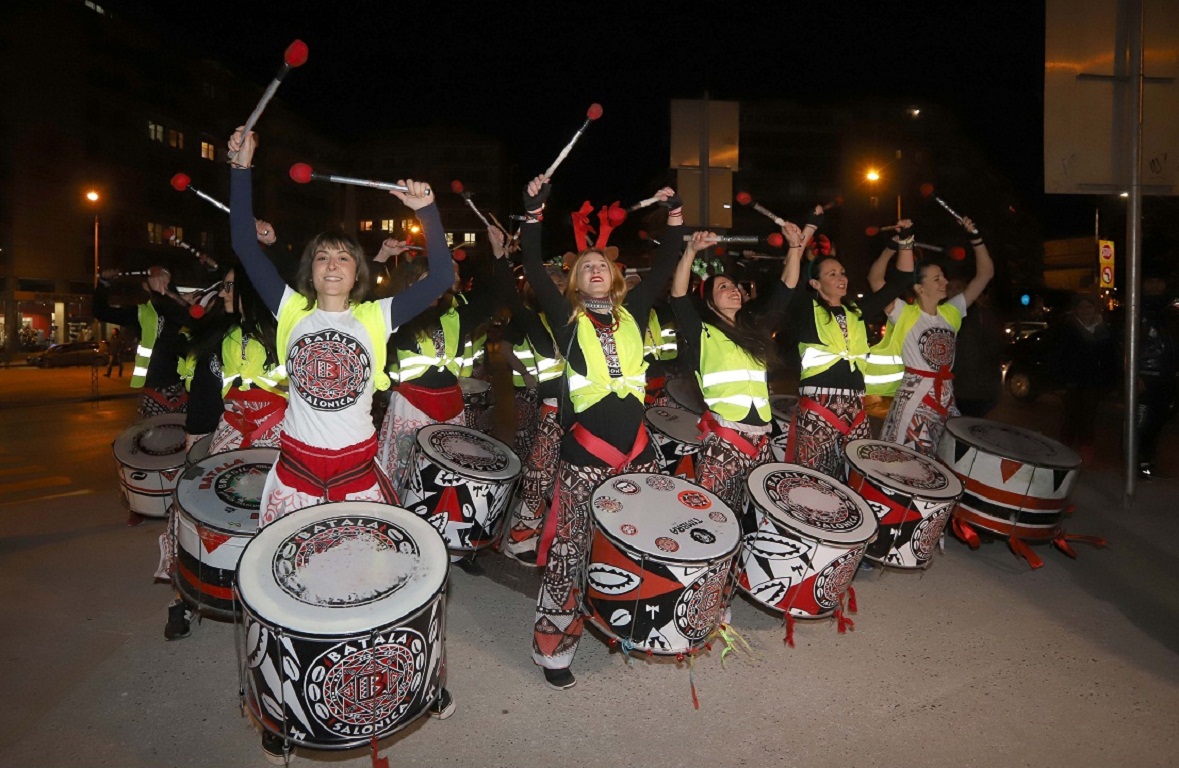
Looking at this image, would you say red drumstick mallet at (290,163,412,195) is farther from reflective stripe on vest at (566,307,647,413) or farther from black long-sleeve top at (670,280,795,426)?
black long-sleeve top at (670,280,795,426)

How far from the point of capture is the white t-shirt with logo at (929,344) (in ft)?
17.5

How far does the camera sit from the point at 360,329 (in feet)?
9.75

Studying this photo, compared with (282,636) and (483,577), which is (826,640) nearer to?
(483,577)

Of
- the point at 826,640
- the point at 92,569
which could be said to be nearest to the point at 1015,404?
Answer: the point at 826,640

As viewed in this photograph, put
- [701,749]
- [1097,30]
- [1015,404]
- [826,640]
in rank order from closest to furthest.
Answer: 1. [701,749]
2. [826,640]
3. [1097,30]
4. [1015,404]

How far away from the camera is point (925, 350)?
535 centimetres

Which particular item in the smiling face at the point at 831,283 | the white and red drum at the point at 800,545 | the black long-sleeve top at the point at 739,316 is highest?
the smiling face at the point at 831,283

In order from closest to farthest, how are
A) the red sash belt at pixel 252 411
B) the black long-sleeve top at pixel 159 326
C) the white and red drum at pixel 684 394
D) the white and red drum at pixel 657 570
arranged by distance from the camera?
the white and red drum at pixel 657 570, the red sash belt at pixel 252 411, the black long-sleeve top at pixel 159 326, the white and red drum at pixel 684 394

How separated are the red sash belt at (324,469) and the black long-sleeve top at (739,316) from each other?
5.89 feet

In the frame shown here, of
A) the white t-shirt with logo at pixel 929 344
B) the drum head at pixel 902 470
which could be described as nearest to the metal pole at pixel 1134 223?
the white t-shirt with logo at pixel 929 344

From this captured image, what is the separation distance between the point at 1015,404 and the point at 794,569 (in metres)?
12.0

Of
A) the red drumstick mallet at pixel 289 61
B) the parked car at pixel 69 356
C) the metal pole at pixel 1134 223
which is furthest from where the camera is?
the parked car at pixel 69 356

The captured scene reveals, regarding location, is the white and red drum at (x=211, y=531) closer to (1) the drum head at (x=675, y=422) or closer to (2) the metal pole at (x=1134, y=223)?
(1) the drum head at (x=675, y=422)

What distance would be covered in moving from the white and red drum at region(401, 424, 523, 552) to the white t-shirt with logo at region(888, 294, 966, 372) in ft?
9.98
